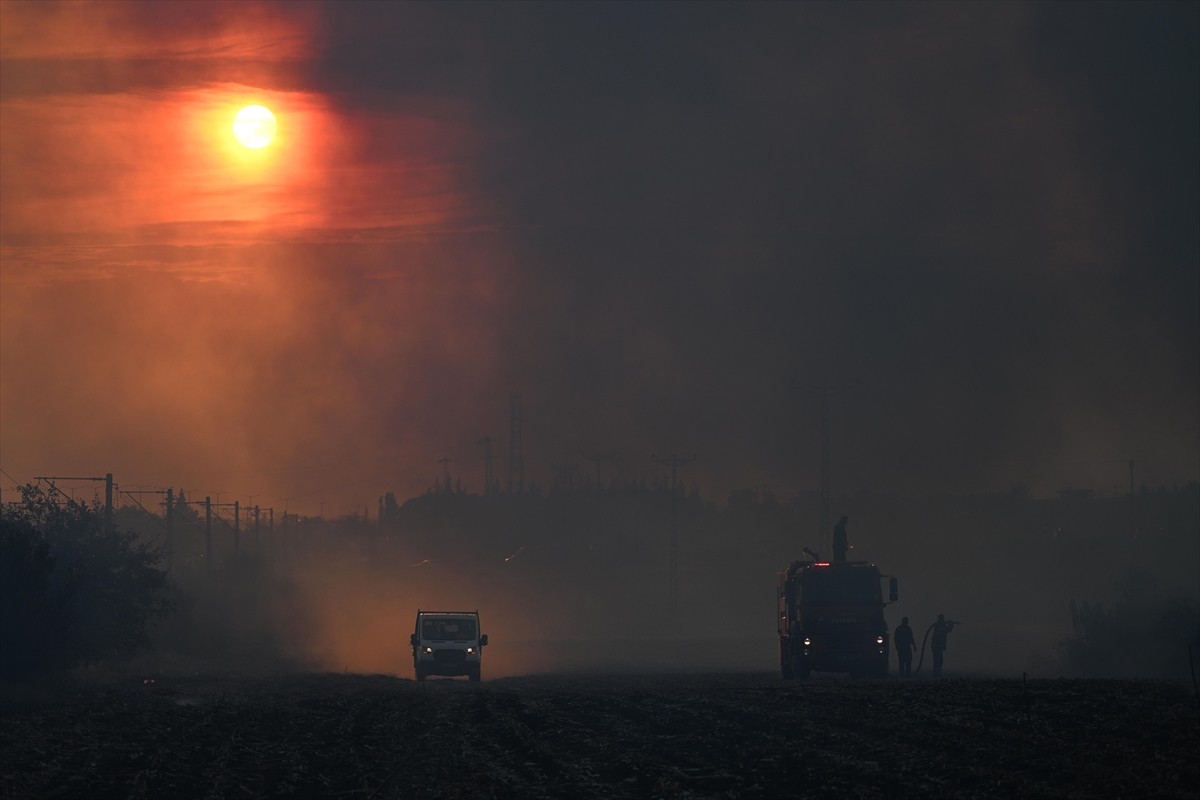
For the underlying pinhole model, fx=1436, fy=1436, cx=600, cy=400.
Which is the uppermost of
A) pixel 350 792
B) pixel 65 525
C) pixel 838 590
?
pixel 65 525

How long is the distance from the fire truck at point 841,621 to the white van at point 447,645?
1456 centimetres

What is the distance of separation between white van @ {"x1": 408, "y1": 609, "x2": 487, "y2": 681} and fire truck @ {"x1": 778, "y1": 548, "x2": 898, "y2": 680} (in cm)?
1456

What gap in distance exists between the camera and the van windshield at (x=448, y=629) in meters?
56.7

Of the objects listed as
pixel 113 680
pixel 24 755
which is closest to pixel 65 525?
pixel 113 680

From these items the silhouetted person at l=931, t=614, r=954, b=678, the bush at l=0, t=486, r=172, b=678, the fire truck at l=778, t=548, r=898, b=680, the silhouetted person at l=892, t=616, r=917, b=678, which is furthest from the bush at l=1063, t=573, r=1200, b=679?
the bush at l=0, t=486, r=172, b=678

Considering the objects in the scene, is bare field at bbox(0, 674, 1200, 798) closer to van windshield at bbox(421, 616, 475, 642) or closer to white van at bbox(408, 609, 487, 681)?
white van at bbox(408, 609, 487, 681)

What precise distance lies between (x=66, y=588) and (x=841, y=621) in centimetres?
2884

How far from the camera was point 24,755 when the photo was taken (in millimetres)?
26578

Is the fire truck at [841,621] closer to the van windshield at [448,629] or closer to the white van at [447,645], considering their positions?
the white van at [447,645]

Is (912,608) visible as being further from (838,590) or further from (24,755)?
(24,755)

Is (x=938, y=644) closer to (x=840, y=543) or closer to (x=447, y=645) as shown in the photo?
(x=840, y=543)

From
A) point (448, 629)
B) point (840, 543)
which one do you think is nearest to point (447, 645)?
point (448, 629)

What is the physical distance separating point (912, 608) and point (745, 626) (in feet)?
65.3

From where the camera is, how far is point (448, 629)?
187ft
